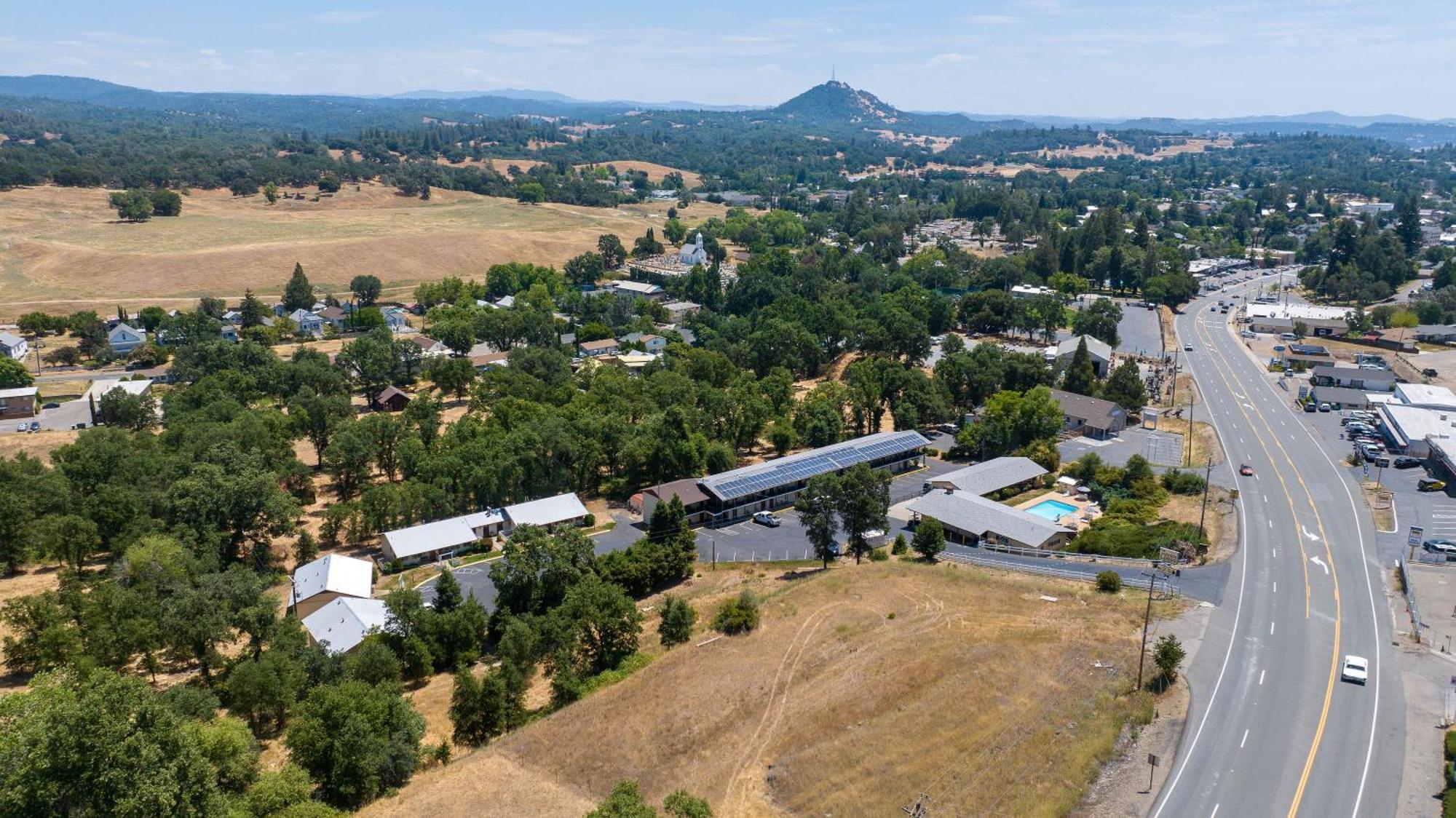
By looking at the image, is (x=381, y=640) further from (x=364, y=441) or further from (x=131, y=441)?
(x=131, y=441)

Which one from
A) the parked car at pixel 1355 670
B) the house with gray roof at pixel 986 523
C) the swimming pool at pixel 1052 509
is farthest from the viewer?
the swimming pool at pixel 1052 509

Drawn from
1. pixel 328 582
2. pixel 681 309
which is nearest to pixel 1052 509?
pixel 328 582

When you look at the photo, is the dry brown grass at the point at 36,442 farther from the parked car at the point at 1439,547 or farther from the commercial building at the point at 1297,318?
the commercial building at the point at 1297,318

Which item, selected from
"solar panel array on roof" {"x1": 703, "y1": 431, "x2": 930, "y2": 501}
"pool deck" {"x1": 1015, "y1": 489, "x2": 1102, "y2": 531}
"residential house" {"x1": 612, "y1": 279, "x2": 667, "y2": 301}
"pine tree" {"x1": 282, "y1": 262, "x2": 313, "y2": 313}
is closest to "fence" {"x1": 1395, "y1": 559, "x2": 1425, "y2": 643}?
"pool deck" {"x1": 1015, "y1": 489, "x2": 1102, "y2": 531}

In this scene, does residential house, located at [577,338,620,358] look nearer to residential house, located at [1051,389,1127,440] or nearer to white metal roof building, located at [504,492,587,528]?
white metal roof building, located at [504,492,587,528]

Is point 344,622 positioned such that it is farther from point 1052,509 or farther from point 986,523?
point 1052,509

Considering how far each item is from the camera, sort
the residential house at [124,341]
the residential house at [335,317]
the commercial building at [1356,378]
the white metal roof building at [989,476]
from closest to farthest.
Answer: the white metal roof building at [989,476] → the commercial building at [1356,378] → the residential house at [124,341] → the residential house at [335,317]

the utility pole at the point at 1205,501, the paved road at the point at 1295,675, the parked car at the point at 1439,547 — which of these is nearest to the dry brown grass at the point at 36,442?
the paved road at the point at 1295,675
